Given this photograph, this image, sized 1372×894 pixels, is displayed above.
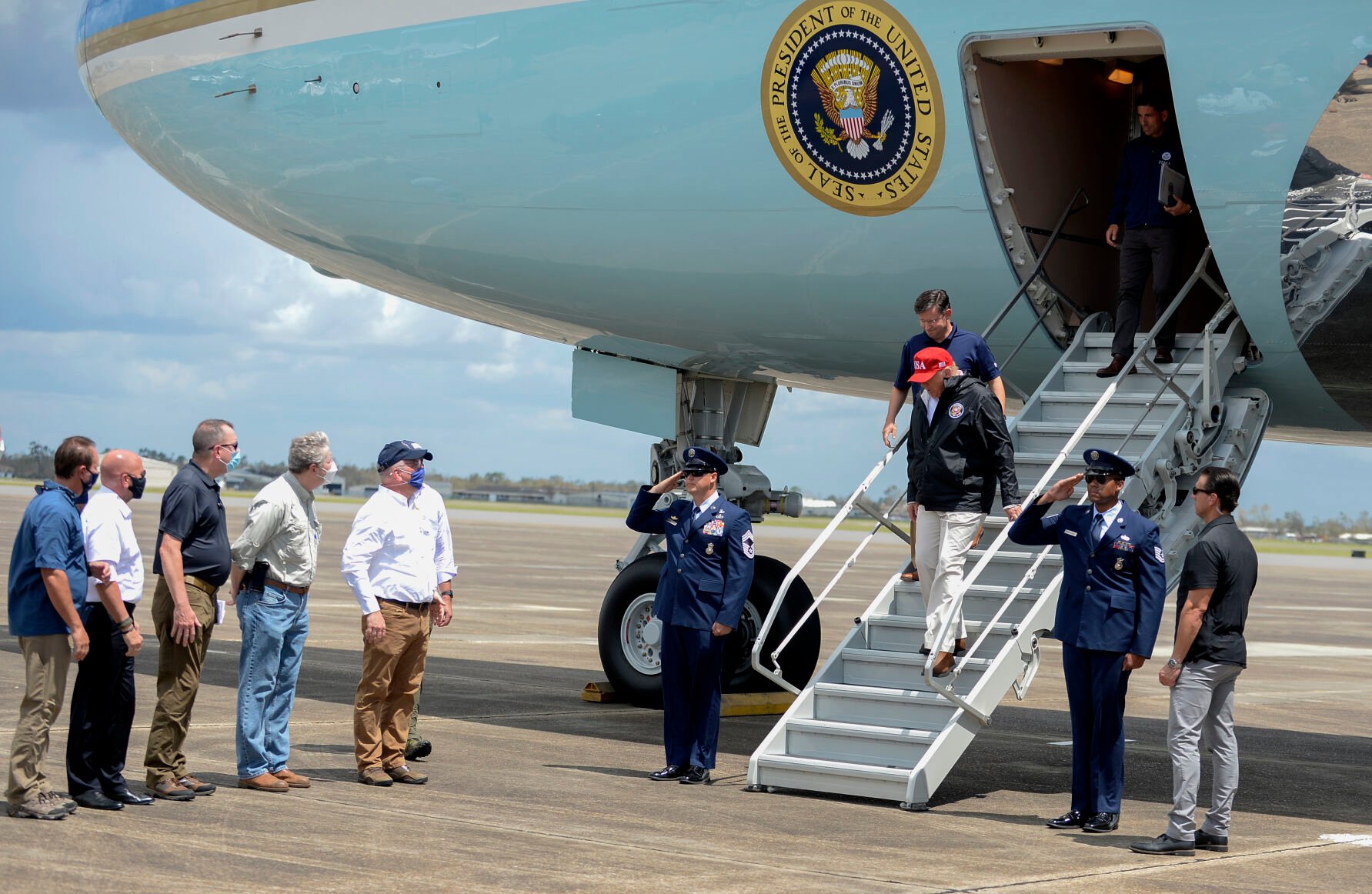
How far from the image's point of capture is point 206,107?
11.8 metres

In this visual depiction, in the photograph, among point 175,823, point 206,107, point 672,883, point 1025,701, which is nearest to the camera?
point 672,883

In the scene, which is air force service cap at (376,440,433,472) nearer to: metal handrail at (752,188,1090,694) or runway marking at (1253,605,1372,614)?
metal handrail at (752,188,1090,694)

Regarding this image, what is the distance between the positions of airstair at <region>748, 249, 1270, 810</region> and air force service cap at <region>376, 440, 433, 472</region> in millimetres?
2103

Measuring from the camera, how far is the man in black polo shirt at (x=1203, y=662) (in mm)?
7184

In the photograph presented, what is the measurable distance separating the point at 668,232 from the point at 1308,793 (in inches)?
217

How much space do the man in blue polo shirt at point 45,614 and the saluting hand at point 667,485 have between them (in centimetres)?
342

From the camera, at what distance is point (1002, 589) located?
28.9ft

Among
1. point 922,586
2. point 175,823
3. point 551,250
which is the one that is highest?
point 551,250

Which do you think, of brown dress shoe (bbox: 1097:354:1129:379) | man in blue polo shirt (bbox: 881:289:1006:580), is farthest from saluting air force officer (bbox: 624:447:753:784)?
brown dress shoe (bbox: 1097:354:1129:379)

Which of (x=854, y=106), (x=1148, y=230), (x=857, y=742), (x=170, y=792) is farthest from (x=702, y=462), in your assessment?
(x=170, y=792)

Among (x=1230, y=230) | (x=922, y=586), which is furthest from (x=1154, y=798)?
(x=1230, y=230)

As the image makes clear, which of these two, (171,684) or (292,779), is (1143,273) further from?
(171,684)

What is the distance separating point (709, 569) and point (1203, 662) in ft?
9.47

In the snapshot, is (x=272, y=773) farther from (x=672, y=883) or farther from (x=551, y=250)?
(x=551, y=250)
